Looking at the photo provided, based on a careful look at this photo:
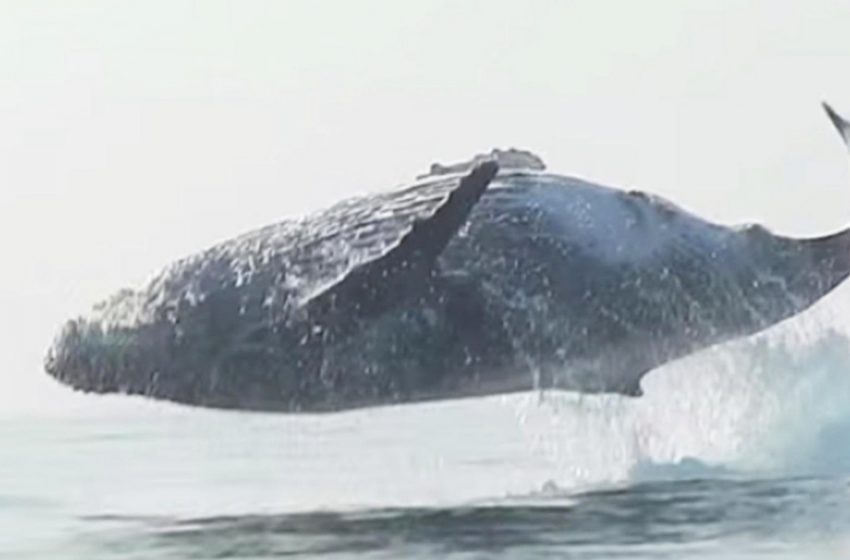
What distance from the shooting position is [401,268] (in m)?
3.11

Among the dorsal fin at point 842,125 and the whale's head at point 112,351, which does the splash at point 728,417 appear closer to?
the dorsal fin at point 842,125

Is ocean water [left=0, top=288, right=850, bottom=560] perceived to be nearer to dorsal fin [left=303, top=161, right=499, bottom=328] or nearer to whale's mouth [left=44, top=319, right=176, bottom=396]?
whale's mouth [left=44, top=319, right=176, bottom=396]

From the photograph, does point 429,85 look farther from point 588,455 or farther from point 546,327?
point 588,455

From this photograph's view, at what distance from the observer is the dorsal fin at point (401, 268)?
10.1ft

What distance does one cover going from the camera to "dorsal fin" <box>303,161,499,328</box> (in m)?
3.07

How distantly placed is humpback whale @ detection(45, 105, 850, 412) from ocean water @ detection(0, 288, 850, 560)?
38 mm

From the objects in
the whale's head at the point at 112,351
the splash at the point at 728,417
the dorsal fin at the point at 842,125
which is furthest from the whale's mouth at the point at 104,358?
the dorsal fin at the point at 842,125

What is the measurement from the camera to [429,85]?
127 inches

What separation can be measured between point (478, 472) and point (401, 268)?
0.36 meters

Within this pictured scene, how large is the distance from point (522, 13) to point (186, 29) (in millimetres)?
582

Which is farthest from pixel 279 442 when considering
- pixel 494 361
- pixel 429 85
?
pixel 429 85

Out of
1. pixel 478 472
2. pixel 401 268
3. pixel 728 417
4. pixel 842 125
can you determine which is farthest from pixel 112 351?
pixel 842 125

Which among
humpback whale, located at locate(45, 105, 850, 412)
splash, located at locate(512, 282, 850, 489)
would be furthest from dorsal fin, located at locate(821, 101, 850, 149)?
splash, located at locate(512, 282, 850, 489)

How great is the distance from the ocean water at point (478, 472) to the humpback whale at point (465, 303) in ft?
0.13
